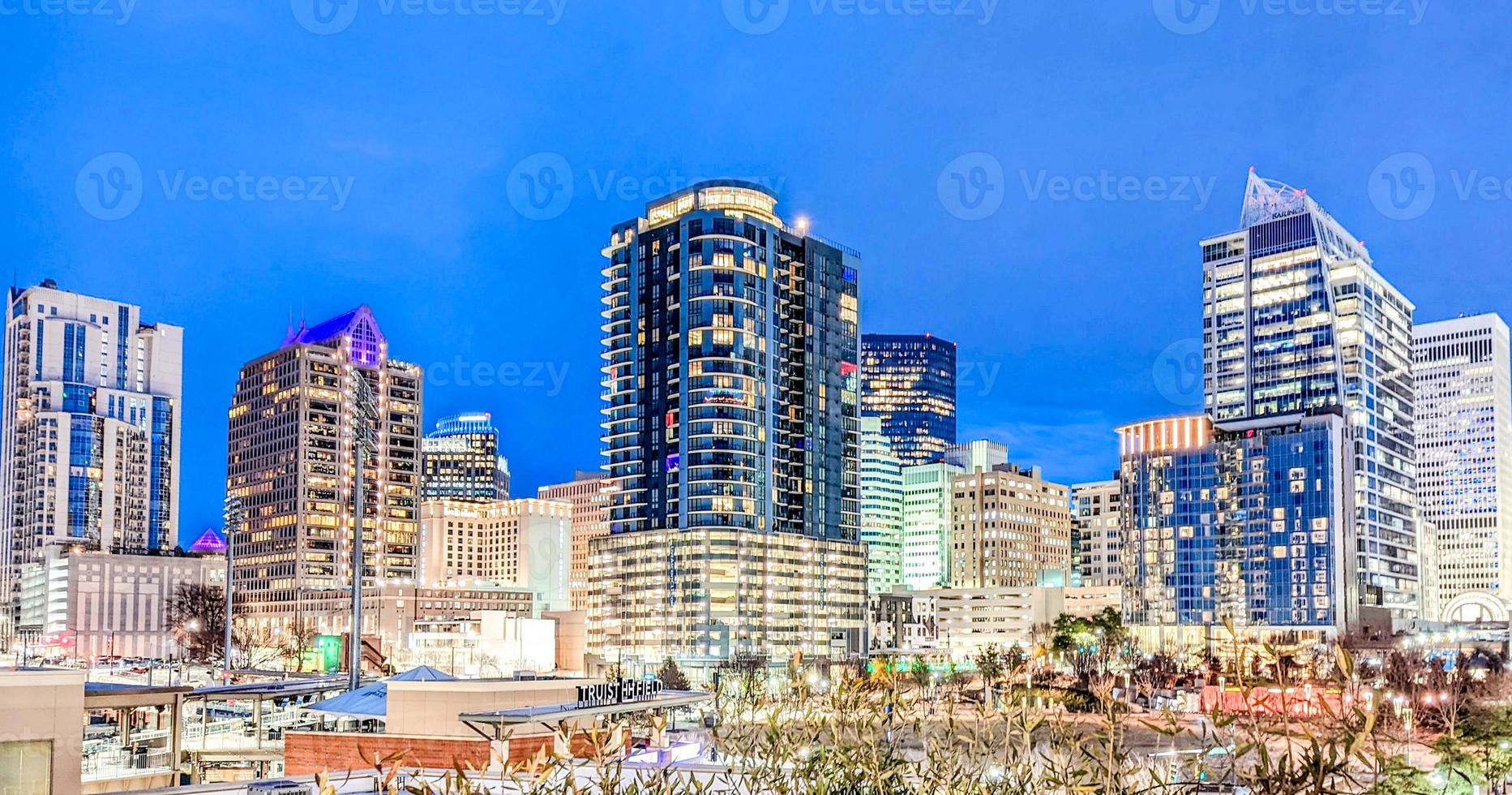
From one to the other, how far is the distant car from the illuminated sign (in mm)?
13547

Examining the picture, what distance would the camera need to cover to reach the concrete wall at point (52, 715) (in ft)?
93.7

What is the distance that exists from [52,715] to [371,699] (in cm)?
1688

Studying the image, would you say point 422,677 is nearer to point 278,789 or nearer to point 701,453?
point 278,789

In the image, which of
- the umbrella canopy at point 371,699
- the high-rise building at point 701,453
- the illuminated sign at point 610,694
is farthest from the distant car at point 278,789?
the high-rise building at point 701,453

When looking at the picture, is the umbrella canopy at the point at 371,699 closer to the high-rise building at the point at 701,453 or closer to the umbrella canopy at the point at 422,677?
the umbrella canopy at the point at 422,677

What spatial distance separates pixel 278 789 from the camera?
98.7ft

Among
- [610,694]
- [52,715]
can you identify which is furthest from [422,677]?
[52,715]

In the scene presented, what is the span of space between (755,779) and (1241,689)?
815cm

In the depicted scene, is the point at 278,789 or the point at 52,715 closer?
the point at 52,715

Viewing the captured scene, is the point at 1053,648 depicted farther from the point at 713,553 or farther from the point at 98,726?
the point at 98,726

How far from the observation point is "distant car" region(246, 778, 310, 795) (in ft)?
97.6

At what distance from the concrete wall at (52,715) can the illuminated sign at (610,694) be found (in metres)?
16.8

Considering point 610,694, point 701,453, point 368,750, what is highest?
point 701,453

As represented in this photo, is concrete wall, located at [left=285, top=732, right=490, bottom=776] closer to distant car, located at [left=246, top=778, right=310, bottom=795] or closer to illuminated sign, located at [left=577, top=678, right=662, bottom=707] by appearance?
illuminated sign, located at [left=577, top=678, right=662, bottom=707]
